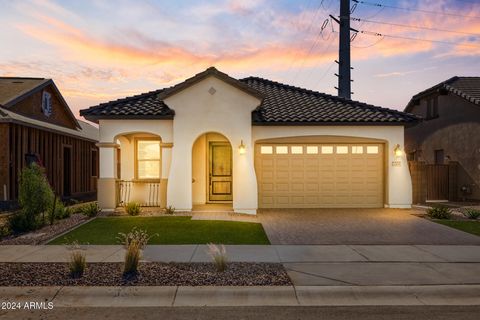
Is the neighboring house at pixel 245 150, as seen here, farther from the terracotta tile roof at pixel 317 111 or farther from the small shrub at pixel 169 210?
the small shrub at pixel 169 210

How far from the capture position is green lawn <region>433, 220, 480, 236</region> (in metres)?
11.1

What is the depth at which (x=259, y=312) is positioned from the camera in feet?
17.3

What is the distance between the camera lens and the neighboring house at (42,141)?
645 inches

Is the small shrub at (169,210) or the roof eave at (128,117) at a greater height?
the roof eave at (128,117)

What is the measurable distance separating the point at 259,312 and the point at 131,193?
1160 centimetres

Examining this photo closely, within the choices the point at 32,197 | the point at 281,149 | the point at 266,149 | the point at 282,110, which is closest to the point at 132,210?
the point at 32,197

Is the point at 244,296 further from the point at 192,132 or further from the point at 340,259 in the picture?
the point at 192,132

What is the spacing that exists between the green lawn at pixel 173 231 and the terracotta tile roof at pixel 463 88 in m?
14.6

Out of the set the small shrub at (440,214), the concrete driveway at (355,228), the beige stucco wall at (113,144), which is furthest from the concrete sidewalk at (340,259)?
the beige stucco wall at (113,144)

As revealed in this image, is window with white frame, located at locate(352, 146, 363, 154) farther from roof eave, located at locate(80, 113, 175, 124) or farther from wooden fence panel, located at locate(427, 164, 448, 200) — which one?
roof eave, located at locate(80, 113, 175, 124)

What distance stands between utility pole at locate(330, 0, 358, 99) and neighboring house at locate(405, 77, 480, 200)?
5968mm

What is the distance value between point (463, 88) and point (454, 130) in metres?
2.53

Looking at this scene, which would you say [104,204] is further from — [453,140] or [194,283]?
[453,140]

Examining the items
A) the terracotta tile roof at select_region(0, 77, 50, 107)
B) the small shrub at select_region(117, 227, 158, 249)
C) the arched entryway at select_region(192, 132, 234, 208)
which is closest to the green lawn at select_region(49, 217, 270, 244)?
the small shrub at select_region(117, 227, 158, 249)
